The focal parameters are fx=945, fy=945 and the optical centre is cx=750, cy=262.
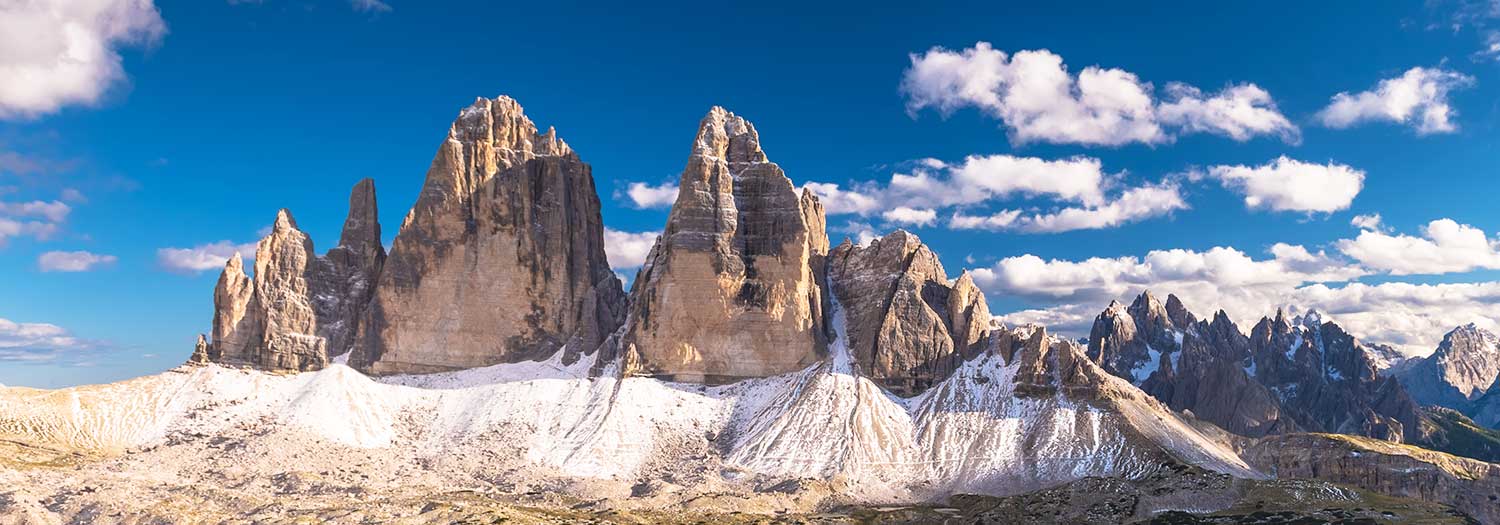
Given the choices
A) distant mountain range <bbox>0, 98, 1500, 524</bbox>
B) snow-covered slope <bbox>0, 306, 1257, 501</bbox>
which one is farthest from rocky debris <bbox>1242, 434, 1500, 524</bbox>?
snow-covered slope <bbox>0, 306, 1257, 501</bbox>

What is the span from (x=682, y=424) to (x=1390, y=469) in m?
131

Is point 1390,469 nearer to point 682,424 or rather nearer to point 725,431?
point 725,431

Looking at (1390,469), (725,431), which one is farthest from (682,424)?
(1390,469)

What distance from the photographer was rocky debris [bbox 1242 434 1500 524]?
552ft

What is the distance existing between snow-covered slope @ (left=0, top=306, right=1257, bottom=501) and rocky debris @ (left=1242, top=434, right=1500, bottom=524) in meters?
19.4

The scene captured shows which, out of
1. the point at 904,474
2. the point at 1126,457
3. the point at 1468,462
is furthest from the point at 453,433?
the point at 1468,462

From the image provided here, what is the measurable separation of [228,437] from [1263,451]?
202 m

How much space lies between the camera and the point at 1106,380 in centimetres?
18075

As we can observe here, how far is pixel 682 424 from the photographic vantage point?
186 meters

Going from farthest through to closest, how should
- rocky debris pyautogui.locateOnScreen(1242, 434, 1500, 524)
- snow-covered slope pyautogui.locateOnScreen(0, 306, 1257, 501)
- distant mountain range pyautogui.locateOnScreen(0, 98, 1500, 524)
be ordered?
rocky debris pyautogui.locateOnScreen(1242, 434, 1500, 524)
snow-covered slope pyautogui.locateOnScreen(0, 306, 1257, 501)
distant mountain range pyautogui.locateOnScreen(0, 98, 1500, 524)

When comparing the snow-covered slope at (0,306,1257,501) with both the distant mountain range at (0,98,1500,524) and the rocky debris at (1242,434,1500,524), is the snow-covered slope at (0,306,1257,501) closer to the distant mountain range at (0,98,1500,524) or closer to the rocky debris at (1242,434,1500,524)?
the distant mountain range at (0,98,1500,524)

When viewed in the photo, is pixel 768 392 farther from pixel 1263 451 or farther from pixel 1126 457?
pixel 1263 451

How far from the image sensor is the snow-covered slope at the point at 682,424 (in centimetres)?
16775

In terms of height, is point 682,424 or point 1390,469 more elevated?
point 682,424
